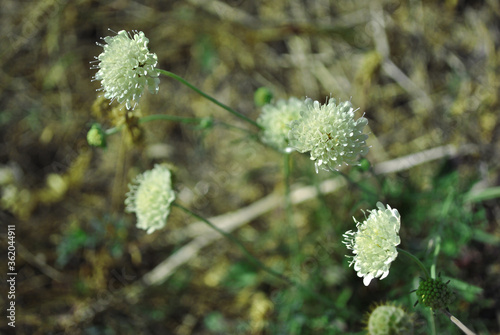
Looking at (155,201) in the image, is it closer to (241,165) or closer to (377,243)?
(377,243)

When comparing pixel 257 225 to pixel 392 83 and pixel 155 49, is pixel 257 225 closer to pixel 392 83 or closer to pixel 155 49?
pixel 392 83

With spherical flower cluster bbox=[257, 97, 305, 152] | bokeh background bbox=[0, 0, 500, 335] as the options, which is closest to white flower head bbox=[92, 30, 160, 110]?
bokeh background bbox=[0, 0, 500, 335]

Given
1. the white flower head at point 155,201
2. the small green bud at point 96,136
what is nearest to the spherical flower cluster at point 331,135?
the white flower head at point 155,201

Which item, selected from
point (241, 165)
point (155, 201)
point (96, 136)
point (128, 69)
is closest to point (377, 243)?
point (155, 201)

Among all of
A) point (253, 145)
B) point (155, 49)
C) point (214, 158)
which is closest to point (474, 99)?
point (253, 145)

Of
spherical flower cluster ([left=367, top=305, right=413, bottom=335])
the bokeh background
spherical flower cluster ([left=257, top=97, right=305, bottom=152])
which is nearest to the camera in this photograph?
spherical flower cluster ([left=367, top=305, right=413, bottom=335])

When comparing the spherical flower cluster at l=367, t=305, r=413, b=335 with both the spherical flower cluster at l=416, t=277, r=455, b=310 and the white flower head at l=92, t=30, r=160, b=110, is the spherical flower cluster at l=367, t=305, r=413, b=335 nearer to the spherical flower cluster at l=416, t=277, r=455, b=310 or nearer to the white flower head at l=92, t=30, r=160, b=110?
the spherical flower cluster at l=416, t=277, r=455, b=310
